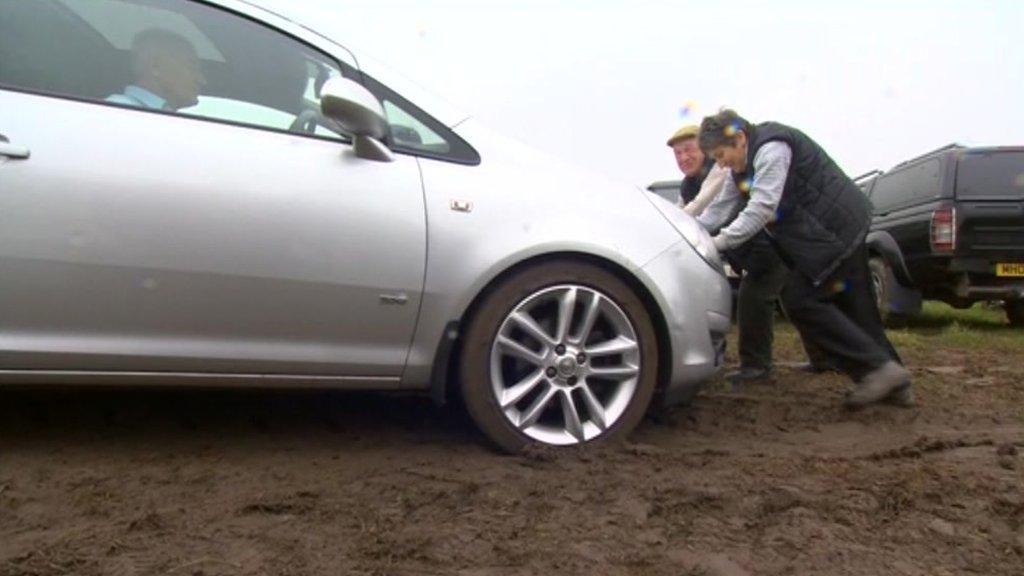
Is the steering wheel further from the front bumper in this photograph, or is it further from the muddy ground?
the front bumper

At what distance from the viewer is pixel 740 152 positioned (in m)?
4.43

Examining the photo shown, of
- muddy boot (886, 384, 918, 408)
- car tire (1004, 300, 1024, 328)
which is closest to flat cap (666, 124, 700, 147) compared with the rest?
muddy boot (886, 384, 918, 408)

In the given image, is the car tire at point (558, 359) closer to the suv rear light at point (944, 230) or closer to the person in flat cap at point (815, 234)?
the person in flat cap at point (815, 234)

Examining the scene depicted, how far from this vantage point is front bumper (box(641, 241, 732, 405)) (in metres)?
3.40

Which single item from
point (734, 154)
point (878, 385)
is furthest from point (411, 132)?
point (878, 385)

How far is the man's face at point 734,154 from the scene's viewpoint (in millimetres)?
4418

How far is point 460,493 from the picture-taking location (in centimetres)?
277

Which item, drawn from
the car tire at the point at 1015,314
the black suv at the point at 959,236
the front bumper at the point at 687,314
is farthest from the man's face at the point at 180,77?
the car tire at the point at 1015,314

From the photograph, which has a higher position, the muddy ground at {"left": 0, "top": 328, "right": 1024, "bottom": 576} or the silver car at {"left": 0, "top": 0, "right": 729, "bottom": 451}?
the silver car at {"left": 0, "top": 0, "right": 729, "bottom": 451}

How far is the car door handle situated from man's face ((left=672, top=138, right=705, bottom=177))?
3562 mm

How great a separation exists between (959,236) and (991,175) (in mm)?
705

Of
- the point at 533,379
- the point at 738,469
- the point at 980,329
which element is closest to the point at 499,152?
the point at 533,379

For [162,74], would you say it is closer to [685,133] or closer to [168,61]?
[168,61]

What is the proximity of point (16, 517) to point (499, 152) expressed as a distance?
6.23 ft
